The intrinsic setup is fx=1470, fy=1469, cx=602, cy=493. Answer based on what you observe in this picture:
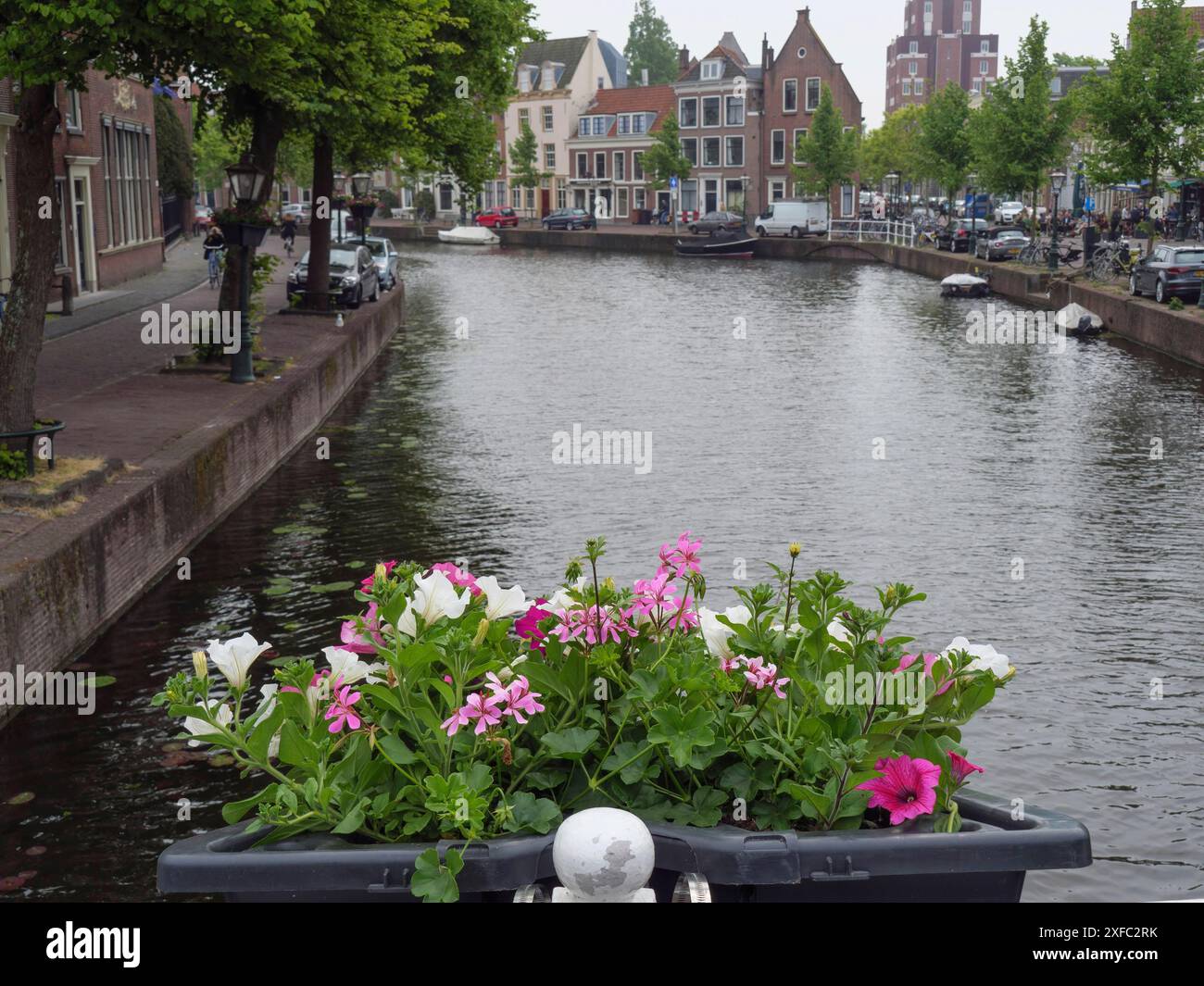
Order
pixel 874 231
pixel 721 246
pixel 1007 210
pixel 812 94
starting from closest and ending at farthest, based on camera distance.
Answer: pixel 721 246 < pixel 874 231 < pixel 1007 210 < pixel 812 94

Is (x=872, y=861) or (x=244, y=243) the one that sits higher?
(x=244, y=243)

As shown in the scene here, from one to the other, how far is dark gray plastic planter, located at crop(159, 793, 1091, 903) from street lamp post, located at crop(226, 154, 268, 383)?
1498cm

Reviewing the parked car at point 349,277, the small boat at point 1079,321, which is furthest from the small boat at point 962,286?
the parked car at point 349,277

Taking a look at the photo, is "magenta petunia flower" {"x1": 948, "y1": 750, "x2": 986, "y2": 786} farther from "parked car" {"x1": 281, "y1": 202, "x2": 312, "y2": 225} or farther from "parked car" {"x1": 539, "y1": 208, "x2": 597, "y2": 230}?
"parked car" {"x1": 281, "y1": 202, "x2": 312, "y2": 225}

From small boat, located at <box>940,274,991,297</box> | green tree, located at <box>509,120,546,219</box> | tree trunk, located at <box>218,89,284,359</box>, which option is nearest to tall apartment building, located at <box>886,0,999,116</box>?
green tree, located at <box>509,120,546,219</box>

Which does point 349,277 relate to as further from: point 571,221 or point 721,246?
point 571,221

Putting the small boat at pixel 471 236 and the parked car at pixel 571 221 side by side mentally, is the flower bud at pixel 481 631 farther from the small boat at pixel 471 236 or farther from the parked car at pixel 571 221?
the parked car at pixel 571 221

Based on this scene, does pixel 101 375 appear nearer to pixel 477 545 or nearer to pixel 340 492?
pixel 340 492

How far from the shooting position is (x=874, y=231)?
221 feet

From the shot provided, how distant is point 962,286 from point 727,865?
39.5 meters

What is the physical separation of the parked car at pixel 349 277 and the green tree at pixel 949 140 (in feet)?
110

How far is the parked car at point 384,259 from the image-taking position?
37125mm

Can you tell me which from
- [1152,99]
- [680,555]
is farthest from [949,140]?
[680,555]
